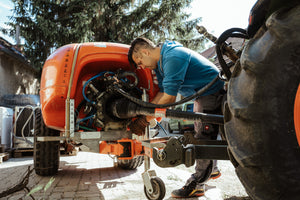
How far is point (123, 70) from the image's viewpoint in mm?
3221

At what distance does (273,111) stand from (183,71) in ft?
4.71

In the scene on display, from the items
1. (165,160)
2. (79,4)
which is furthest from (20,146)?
(79,4)

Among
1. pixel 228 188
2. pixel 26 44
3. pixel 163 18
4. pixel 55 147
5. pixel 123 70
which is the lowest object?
pixel 228 188

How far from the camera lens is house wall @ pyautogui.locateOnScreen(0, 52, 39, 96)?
12.7 m

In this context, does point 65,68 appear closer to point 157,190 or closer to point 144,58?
point 144,58

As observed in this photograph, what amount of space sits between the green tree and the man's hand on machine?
381 inches

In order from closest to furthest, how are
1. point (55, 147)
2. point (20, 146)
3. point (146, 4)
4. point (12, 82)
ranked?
1. point (55, 147)
2. point (20, 146)
3. point (146, 4)
4. point (12, 82)

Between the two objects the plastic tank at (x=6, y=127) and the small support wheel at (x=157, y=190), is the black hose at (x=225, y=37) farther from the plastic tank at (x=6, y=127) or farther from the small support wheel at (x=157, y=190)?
the plastic tank at (x=6, y=127)

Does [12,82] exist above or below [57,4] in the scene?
below

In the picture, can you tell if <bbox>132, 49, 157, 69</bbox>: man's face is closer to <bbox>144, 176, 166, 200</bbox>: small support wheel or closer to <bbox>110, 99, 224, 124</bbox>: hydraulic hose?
<bbox>110, 99, 224, 124</bbox>: hydraulic hose

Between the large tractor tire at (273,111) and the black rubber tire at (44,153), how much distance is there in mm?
3140

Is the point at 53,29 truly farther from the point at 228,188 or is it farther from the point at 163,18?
the point at 228,188

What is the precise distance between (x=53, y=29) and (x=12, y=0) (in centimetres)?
258

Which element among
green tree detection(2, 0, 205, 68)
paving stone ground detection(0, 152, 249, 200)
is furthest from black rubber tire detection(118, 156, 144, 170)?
green tree detection(2, 0, 205, 68)
